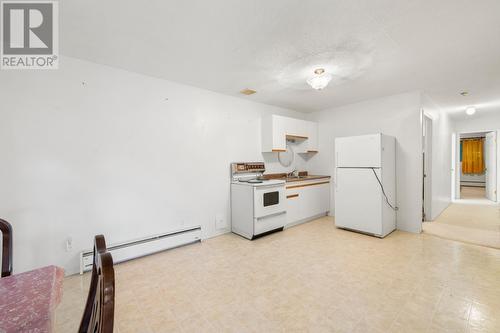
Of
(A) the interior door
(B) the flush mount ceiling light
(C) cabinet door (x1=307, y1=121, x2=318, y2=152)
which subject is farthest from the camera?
(A) the interior door

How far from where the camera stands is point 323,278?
2326 millimetres

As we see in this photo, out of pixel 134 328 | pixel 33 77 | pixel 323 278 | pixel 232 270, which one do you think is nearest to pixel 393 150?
pixel 323 278

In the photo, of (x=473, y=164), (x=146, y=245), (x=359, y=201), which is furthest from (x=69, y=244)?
(x=473, y=164)

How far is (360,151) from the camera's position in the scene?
12.2 feet

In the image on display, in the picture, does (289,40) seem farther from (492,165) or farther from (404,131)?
(492,165)

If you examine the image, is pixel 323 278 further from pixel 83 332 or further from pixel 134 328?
pixel 83 332

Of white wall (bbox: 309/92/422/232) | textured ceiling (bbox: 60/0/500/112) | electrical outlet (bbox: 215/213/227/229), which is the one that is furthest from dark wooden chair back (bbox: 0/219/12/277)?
white wall (bbox: 309/92/422/232)

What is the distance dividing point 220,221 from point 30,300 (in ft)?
9.86

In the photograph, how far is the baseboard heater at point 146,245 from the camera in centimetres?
249

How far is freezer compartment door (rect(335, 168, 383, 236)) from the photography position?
3.55 m

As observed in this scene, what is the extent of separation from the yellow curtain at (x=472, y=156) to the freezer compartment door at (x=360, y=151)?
879 cm

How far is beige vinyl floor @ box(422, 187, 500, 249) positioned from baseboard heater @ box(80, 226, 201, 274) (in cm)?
408

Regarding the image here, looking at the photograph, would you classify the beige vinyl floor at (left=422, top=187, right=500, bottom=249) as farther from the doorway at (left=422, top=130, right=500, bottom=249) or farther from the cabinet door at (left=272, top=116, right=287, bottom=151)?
the cabinet door at (left=272, top=116, right=287, bottom=151)

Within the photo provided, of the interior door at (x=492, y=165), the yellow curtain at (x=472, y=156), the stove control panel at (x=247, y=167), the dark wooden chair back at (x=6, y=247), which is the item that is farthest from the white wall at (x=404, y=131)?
the yellow curtain at (x=472, y=156)
